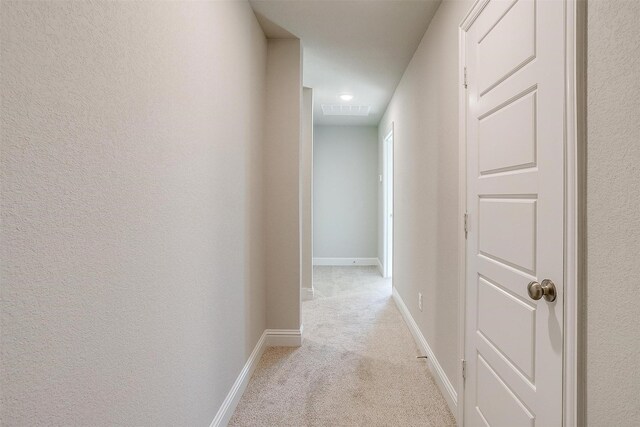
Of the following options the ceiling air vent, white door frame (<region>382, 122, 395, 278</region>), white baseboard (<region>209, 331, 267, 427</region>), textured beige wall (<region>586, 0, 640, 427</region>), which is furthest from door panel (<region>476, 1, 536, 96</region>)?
white door frame (<region>382, 122, 395, 278</region>)

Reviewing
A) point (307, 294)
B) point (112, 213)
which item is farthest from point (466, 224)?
point (307, 294)

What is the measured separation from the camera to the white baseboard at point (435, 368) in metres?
1.84

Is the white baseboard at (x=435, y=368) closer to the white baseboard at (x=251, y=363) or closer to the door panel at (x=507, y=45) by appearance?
the white baseboard at (x=251, y=363)

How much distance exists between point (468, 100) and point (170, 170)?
1338 millimetres

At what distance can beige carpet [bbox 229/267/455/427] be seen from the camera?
181cm

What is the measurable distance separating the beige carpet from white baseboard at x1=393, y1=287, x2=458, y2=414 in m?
0.05

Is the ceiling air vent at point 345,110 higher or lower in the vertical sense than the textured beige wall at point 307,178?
higher

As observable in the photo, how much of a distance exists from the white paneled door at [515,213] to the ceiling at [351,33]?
32.7 inches

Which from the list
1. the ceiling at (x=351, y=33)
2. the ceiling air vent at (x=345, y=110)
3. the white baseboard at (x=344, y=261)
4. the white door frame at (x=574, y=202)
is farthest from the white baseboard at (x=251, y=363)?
the white baseboard at (x=344, y=261)

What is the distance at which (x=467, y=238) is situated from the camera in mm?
1639

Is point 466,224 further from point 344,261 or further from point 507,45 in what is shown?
point 344,261

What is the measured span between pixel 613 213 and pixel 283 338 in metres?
2.32

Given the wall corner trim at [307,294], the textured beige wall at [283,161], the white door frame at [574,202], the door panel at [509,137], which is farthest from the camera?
the wall corner trim at [307,294]

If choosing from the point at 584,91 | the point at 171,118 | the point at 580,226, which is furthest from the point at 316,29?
the point at 580,226
